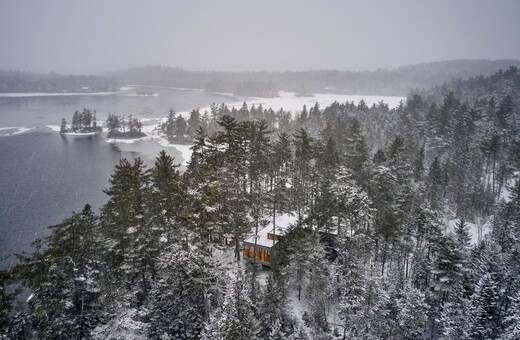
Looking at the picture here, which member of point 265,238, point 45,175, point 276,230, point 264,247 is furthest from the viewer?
point 45,175

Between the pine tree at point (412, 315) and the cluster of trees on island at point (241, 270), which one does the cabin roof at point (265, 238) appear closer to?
the cluster of trees on island at point (241, 270)

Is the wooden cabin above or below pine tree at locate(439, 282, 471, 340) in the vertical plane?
above

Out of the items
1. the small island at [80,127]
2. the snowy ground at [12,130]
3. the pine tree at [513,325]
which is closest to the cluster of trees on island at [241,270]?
the pine tree at [513,325]

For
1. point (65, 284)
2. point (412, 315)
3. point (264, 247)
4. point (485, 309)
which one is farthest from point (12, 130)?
point (485, 309)

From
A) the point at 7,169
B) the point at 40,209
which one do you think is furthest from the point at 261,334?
the point at 7,169

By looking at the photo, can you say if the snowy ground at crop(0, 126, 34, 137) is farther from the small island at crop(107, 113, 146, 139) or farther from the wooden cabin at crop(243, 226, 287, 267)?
the wooden cabin at crop(243, 226, 287, 267)

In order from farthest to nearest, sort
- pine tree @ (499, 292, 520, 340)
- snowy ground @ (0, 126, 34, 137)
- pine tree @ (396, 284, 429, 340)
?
snowy ground @ (0, 126, 34, 137), pine tree @ (396, 284, 429, 340), pine tree @ (499, 292, 520, 340)

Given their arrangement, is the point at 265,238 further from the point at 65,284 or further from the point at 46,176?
the point at 46,176

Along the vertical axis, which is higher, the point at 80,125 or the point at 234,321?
the point at 80,125

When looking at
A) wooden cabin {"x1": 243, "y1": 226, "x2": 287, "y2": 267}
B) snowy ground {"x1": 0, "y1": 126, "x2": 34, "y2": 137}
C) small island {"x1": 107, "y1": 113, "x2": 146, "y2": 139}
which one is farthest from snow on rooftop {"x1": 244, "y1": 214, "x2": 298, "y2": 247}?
snowy ground {"x1": 0, "y1": 126, "x2": 34, "y2": 137}

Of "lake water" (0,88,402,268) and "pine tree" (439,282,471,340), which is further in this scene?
"lake water" (0,88,402,268)
